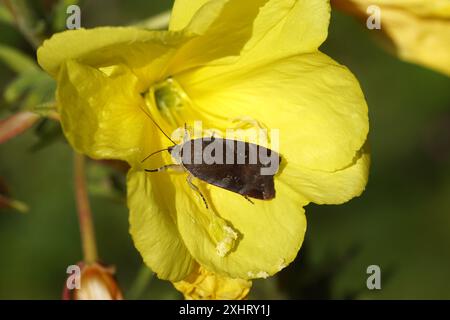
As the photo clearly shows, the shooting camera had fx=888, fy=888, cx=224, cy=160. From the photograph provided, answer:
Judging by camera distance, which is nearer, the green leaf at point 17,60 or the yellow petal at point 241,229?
the yellow petal at point 241,229

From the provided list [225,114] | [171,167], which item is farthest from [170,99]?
[171,167]

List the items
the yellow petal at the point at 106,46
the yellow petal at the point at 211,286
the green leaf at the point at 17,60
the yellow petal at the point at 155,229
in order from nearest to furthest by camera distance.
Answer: the yellow petal at the point at 106,46 < the yellow petal at the point at 155,229 < the yellow petal at the point at 211,286 < the green leaf at the point at 17,60

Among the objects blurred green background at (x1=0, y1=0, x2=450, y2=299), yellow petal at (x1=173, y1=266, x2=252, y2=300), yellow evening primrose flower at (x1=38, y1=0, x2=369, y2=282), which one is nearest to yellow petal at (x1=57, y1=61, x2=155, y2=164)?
yellow evening primrose flower at (x1=38, y1=0, x2=369, y2=282)

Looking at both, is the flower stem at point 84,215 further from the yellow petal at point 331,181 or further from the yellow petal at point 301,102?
the yellow petal at point 331,181

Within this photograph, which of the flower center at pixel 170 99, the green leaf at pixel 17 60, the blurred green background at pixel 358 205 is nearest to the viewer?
the flower center at pixel 170 99

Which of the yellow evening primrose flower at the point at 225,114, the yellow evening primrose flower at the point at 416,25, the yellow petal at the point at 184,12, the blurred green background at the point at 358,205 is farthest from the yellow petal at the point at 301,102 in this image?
the blurred green background at the point at 358,205
